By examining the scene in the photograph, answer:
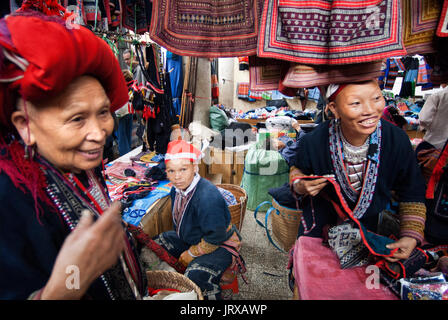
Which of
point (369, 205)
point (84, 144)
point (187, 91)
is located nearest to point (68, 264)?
point (84, 144)

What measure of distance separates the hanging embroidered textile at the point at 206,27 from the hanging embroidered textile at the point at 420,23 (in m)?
0.89

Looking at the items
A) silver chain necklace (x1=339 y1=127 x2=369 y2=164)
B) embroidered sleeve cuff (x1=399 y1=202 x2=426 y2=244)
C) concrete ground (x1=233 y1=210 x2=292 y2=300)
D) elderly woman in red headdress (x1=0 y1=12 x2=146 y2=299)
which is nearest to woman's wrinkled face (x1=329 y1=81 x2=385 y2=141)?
silver chain necklace (x1=339 y1=127 x2=369 y2=164)

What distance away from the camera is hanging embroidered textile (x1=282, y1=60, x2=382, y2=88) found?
1.27 metres

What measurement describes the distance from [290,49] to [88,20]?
239 centimetres

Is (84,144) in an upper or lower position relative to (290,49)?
lower

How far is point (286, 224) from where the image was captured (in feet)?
9.43

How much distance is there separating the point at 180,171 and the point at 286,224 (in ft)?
5.45

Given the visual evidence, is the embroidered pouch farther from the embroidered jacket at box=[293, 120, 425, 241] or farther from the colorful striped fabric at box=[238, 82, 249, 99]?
the colorful striped fabric at box=[238, 82, 249, 99]

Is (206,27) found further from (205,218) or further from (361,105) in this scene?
(205,218)

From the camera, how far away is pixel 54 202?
2.84ft

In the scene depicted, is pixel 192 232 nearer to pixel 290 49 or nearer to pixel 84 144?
pixel 84 144

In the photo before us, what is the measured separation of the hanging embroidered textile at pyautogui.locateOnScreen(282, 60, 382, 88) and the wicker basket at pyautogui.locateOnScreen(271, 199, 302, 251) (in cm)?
176

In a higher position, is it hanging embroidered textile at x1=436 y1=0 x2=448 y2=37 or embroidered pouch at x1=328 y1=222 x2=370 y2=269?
hanging embroidered textile at x1=436 y1=0 x2=448 y2=37

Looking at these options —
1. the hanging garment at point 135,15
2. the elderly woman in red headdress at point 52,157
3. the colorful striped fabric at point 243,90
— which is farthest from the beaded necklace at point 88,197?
the colorful striped fabric at point 243,90
